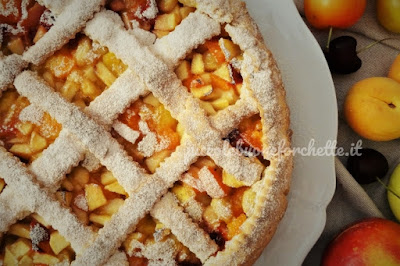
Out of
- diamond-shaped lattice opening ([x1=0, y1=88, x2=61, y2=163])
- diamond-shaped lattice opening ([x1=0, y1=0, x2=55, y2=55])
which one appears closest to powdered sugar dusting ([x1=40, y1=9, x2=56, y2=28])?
A: diamond-shaped lattice opening ([x1=0, y1=0, x2=55, y2=55])

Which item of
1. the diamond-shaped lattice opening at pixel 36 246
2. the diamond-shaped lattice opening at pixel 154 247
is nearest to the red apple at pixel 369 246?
the diamond-shaped lattice opening at pixel 154 247

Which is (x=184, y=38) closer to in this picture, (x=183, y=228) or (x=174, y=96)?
(x=174, y=96)

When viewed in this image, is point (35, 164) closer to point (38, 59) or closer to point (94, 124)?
point (94, 124)

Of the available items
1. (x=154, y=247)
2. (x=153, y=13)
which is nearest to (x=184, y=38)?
(x=153, y=13)

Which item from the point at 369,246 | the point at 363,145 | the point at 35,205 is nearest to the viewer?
the point at 35,205

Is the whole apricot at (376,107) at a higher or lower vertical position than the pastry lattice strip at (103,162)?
lower

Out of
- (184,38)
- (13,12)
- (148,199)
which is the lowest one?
(148,199)

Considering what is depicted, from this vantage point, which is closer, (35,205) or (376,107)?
(35,205)

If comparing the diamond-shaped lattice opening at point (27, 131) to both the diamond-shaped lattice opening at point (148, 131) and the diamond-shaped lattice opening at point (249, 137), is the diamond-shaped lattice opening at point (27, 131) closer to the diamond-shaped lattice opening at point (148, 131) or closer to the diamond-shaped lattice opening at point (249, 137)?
the diamond-shaped lattice opening at point (148, 131)
